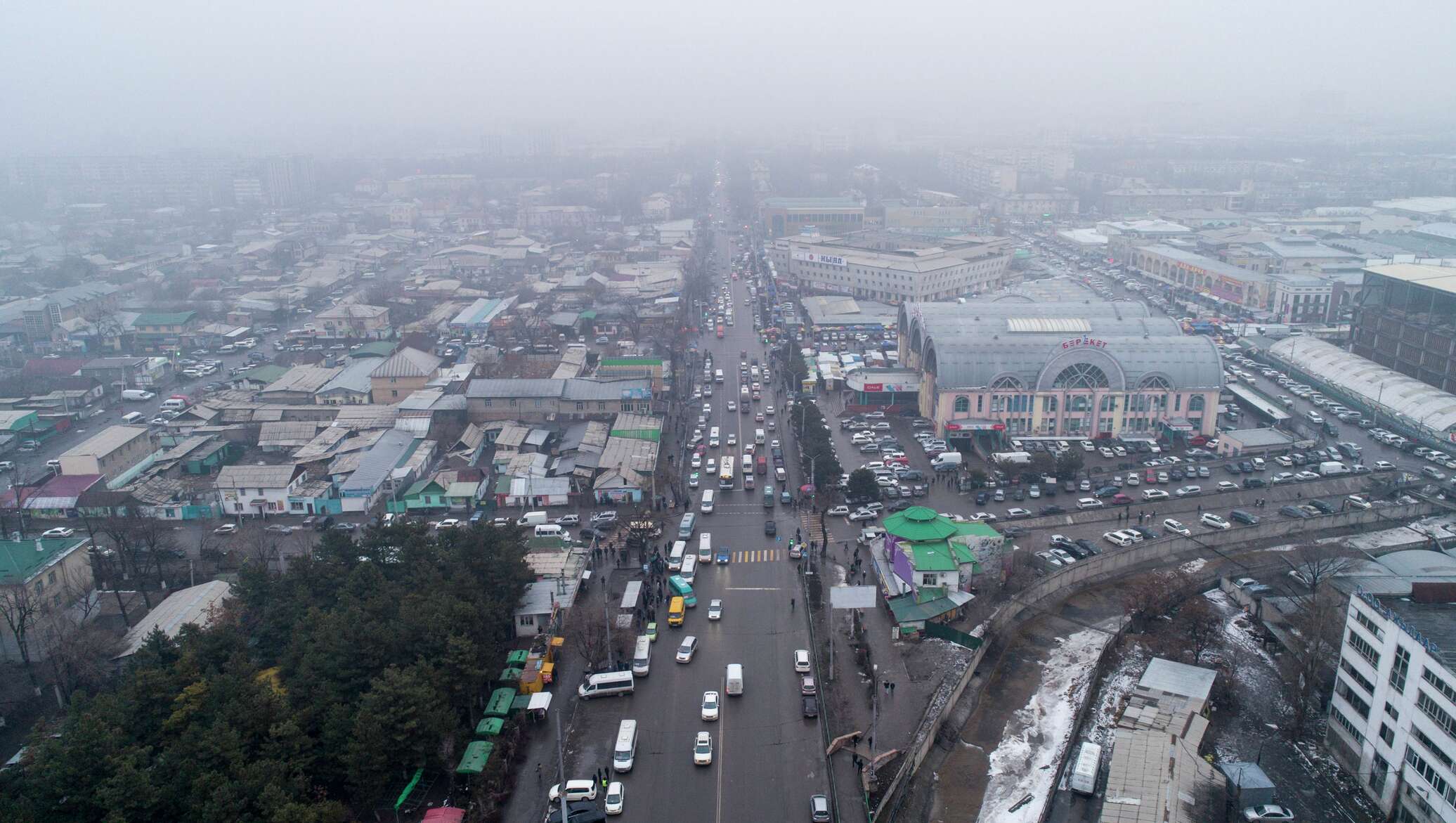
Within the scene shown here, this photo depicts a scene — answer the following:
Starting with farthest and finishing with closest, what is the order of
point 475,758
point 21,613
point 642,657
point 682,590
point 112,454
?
point 112,454
point 682,590
point 21,613
point 642,657
point 475,758

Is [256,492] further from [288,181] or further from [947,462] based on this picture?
[288,181]

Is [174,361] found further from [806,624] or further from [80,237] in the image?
[80,237]

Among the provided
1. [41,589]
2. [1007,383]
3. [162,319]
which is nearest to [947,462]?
[1007,383]

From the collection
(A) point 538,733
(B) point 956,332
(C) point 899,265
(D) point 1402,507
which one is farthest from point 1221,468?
(C) point 899,265

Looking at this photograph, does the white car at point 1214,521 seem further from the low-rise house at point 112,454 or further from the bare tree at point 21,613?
the low-rise house at point 112,454

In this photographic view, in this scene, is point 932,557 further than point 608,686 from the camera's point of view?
Yes

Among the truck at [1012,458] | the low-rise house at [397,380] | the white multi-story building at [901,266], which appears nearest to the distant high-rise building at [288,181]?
the white multi-story building at [901,266]
